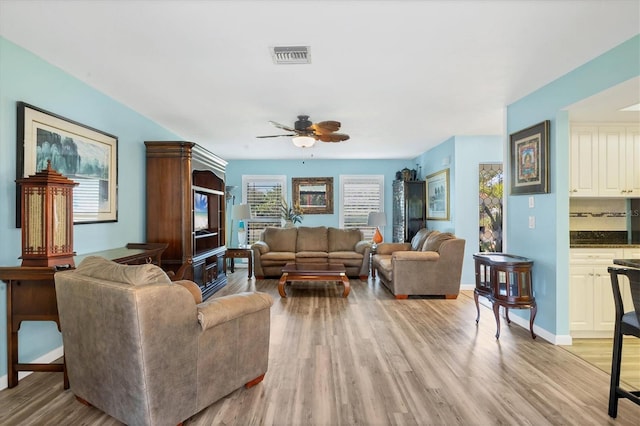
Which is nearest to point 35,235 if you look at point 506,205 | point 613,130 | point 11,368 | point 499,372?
point 11,368

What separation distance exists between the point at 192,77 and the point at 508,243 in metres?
3.97

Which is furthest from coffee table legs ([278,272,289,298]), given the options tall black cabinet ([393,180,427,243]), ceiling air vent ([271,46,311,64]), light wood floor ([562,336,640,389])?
light wood floor ([562,336,640,389])

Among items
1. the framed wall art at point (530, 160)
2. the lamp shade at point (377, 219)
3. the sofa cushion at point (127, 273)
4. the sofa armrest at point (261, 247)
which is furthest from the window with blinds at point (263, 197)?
the sofa cushion at point (127, 273)

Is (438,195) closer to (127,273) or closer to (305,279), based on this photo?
(305,279)

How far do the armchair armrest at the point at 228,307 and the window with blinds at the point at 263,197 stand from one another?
5805 millimetres

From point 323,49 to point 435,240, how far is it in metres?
3.54

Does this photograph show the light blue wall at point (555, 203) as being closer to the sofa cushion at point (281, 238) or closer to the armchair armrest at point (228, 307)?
the armchair armrest at point (228, 307)

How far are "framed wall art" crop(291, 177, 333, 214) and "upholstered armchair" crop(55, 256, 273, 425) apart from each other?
5975 mm

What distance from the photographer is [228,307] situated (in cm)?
215

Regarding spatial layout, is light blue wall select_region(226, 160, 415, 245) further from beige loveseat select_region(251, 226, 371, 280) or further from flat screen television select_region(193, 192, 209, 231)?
flat screen television select_region(193, 192, 209, 231)

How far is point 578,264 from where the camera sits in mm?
3447

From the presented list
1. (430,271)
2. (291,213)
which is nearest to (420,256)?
(430,271)

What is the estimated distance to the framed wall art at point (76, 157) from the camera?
2.70m

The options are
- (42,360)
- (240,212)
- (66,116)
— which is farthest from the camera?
(240,212)
